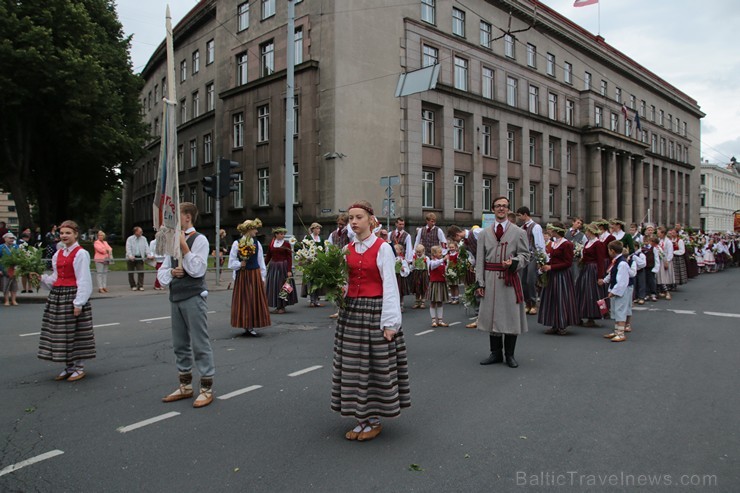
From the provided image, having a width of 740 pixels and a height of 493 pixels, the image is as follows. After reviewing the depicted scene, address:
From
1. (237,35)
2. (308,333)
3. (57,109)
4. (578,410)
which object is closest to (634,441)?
(578,410)

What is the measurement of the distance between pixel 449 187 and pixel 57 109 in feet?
66.9

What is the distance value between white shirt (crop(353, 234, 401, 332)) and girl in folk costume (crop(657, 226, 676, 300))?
541 inches

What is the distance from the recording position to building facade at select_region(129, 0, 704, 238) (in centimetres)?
2670

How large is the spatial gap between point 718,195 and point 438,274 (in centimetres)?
11008

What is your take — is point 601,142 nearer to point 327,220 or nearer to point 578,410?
point 327,220

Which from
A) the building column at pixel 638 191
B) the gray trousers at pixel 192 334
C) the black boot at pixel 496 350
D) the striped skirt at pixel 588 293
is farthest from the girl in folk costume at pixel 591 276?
the building column at pixel 638 191

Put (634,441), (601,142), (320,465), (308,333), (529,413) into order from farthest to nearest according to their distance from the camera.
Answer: (601,142) < (308,333) < (529,413) < (634,441) < (320,465)

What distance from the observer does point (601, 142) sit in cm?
4331

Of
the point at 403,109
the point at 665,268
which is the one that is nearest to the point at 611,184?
the point at 403,109

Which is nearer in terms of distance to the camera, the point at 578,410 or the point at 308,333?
the point at 578,410

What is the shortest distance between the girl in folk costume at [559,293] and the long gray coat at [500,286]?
7.90ft

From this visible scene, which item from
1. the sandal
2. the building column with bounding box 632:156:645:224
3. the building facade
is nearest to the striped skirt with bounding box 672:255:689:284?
the building facade

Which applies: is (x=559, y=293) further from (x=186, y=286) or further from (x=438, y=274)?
(x=186, y=286)

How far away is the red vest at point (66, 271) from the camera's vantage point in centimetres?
655
